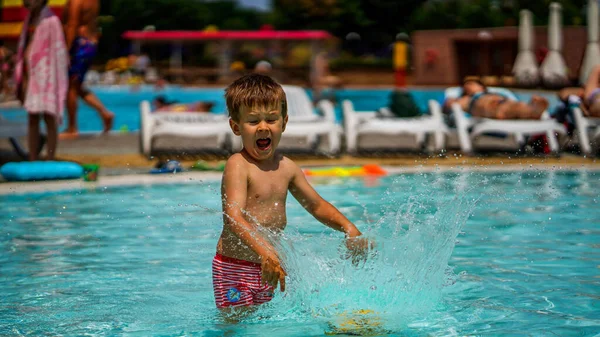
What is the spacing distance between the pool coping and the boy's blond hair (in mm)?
3822

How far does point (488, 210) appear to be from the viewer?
7.93 m

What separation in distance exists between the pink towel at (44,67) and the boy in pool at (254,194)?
5542 mm

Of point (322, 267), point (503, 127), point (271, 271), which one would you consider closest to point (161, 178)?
point (503, 127)

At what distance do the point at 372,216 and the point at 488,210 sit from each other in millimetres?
1139

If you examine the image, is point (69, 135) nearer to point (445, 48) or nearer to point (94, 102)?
point (94, 102)

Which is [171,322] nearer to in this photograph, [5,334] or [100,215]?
[5,334]

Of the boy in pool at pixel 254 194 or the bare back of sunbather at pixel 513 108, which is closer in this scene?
the boy in pool at pixel 254 194

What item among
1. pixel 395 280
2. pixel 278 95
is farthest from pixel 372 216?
pixel 278 95

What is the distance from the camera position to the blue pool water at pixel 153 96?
21.6 meters

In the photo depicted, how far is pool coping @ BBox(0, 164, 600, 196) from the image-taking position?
8.41 metres

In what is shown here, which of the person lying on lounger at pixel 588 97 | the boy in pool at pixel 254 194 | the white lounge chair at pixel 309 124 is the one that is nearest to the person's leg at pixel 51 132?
the white lounge chair at pixel 309 124

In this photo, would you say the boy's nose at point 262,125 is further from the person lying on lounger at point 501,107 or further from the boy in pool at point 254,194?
the person lying on lounger at point 501,107

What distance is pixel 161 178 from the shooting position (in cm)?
916

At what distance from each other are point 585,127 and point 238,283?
7.60 meters
